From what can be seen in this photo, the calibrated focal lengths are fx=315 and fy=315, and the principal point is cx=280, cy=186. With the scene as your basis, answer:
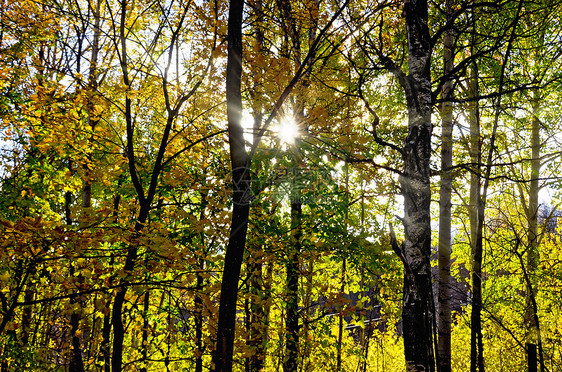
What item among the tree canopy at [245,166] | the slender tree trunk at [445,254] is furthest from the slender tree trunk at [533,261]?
the slender tree trunk at [445,254]

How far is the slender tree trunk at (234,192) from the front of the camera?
9.57 feet

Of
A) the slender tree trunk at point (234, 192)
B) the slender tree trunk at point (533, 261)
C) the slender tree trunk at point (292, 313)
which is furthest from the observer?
the slender tree trunk at point (533, 261)

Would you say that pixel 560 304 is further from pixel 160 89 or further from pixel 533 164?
pixel 160 89

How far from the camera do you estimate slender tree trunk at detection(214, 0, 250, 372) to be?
2918 millimetres

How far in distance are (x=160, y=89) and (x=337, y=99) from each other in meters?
3.36

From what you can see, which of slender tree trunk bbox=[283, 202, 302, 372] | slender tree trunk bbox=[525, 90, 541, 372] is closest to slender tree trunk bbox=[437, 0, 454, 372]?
slender tree trunk bbox=[525, 90, 541, 372]

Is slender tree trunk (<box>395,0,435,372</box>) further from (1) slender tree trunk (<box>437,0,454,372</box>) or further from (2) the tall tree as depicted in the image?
(1) slender tree trunk (<box>437,0,454,372</box>)

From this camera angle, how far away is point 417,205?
3.24 meters

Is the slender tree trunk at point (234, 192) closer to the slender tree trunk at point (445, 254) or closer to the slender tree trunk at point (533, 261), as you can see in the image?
the slender tree trunk at point (445, 254)

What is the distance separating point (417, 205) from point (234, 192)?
187cm

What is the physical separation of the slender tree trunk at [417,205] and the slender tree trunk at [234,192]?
5.00 ft

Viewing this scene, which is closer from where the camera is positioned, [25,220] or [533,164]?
[25,220]

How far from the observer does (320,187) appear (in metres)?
5.07

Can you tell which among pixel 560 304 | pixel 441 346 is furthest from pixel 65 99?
pixel 560 304
